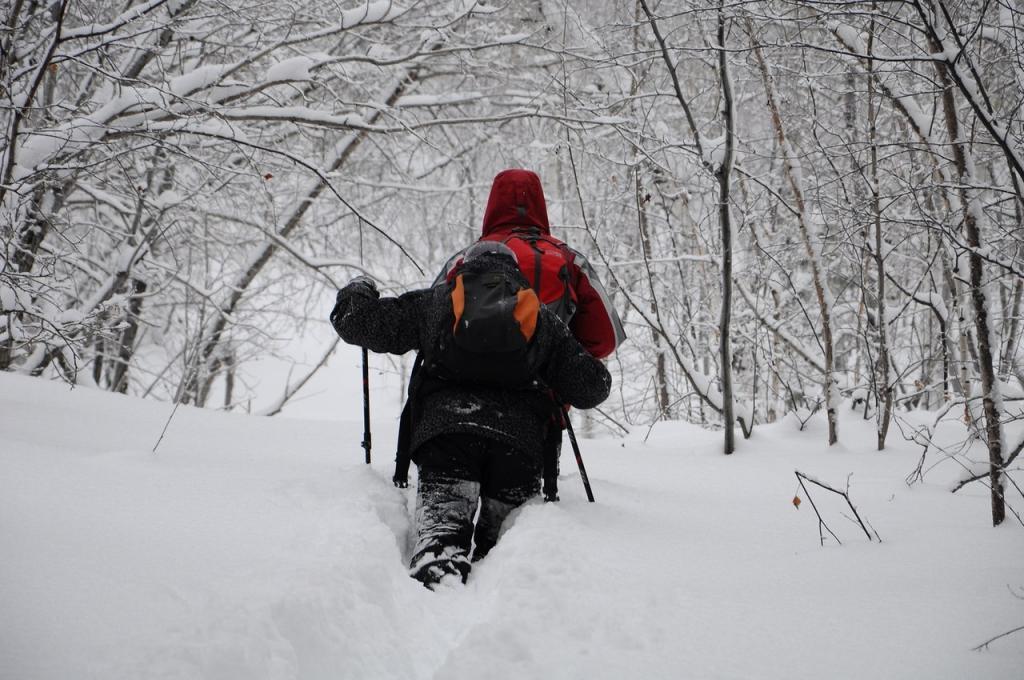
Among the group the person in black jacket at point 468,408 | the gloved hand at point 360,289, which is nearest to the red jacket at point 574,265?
the person in black jacket at point 468,408

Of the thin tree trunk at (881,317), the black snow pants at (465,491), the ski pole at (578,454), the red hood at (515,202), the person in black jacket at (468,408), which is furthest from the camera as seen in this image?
the thin tree trunk at (881,317)

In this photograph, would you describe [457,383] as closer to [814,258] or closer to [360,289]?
[360,289]

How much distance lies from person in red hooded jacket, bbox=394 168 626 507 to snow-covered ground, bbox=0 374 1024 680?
249mm

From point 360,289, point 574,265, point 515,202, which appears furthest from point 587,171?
point 360,289

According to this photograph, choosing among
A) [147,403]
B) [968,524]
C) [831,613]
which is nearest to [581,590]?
[831,613]

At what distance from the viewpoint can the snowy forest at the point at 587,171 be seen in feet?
8.63

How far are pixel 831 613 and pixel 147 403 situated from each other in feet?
11.2

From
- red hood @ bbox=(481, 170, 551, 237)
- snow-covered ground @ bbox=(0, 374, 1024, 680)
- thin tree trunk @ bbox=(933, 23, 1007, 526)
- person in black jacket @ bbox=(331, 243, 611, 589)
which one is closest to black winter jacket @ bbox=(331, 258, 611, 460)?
person in black jacket @ bbox=(331, 243, 611, 589)

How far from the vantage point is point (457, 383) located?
2.30m

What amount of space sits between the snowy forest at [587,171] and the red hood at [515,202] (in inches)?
22.0

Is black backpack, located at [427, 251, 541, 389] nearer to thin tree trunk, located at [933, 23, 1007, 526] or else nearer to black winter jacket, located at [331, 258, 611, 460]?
black winter jacket, located at [331, 258, 611, 460]

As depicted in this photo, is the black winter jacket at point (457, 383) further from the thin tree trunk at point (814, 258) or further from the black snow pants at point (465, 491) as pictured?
the thin tree trunk at point (814, 258)

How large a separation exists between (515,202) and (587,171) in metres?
4.39

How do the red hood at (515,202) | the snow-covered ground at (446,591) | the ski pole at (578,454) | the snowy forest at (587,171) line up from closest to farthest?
the snow-covered ground at (446,591)
the ski pole at (578,454)
the snowy forest at (587,171)
the red hood at (515,202)
